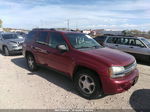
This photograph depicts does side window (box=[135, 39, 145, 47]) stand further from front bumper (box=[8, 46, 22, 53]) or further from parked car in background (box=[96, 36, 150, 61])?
front bumper (box=[8, 46, 22, 53])

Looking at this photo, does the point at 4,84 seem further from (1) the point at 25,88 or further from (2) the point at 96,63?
(2) the point at 96,63

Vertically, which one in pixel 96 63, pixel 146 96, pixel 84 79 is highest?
pixel 96 63

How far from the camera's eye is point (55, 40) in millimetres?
4797

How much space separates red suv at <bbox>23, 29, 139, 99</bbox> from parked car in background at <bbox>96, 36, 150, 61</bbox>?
4.39 metres

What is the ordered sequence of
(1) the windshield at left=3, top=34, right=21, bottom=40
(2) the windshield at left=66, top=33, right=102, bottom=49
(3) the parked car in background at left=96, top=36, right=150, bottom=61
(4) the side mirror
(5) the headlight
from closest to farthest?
(5) the headlight → (4) the side mirror → (2) the windshield at left=66, top=33, right=102, bottom=49 → (3) the parked car in background at left=96, top=36, right=150, bottom=61 → (1) the windshield at left=3, top=34, right=21, bottom=40

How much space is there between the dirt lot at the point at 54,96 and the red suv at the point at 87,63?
0.33 metres

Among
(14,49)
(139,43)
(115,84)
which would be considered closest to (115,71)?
(115,84)

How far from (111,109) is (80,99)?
2.84 feet

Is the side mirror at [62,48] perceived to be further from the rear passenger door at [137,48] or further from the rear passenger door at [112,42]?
the rear passenger door at [112,42]

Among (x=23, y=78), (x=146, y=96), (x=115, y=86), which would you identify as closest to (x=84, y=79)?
(x=115, y=86)

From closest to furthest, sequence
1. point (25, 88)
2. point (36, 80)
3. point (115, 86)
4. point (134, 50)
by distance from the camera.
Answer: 1. point (115, 86)
2. point (25, 88)
3. point (36, 80)
4. point (134, 50)

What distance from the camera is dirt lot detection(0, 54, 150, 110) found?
344 cm

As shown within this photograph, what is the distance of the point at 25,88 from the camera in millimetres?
4363

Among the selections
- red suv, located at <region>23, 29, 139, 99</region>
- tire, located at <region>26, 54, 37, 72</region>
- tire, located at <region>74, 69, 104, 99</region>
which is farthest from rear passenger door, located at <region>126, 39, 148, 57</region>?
tire, located at <region>26, 54, 37, 72</region>
